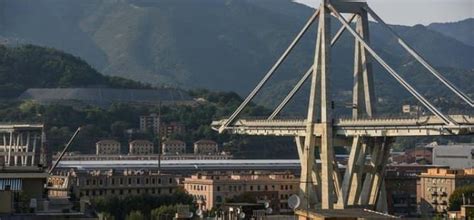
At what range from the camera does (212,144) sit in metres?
163

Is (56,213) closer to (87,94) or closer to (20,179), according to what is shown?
(20,179)

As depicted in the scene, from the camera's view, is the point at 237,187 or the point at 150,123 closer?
the point at 237,187

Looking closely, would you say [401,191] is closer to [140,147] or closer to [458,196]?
[458,196]

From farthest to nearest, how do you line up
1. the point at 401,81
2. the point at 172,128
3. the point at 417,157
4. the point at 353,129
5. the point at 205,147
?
the point at 172,128, the point at 417,157, the point at 205,147, the point at 401,81, the point at 353,129

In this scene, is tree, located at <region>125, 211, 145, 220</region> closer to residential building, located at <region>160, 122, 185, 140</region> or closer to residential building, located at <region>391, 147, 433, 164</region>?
residential building, located at <region>391, 147, 433, 164</region>

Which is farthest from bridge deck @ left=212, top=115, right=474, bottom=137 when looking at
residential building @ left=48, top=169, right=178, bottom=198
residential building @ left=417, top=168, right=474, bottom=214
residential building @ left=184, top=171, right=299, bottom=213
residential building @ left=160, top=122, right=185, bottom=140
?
residential building @ left=160, top=122, right=185, bottom=140

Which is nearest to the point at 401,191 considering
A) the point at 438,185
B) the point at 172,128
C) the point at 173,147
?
the point at 438,185

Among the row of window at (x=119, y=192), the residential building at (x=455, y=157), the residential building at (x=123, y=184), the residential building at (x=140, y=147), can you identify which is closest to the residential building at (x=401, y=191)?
the residential building at (x=123, y=184)

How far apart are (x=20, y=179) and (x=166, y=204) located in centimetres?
4900

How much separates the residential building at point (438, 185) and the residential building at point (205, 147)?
59898mm

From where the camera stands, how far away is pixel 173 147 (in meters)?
164

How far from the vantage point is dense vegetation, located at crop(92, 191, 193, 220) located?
254 feet

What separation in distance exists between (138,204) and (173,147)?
8309 cm

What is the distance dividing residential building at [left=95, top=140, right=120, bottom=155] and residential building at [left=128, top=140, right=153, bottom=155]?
66.9 inches
